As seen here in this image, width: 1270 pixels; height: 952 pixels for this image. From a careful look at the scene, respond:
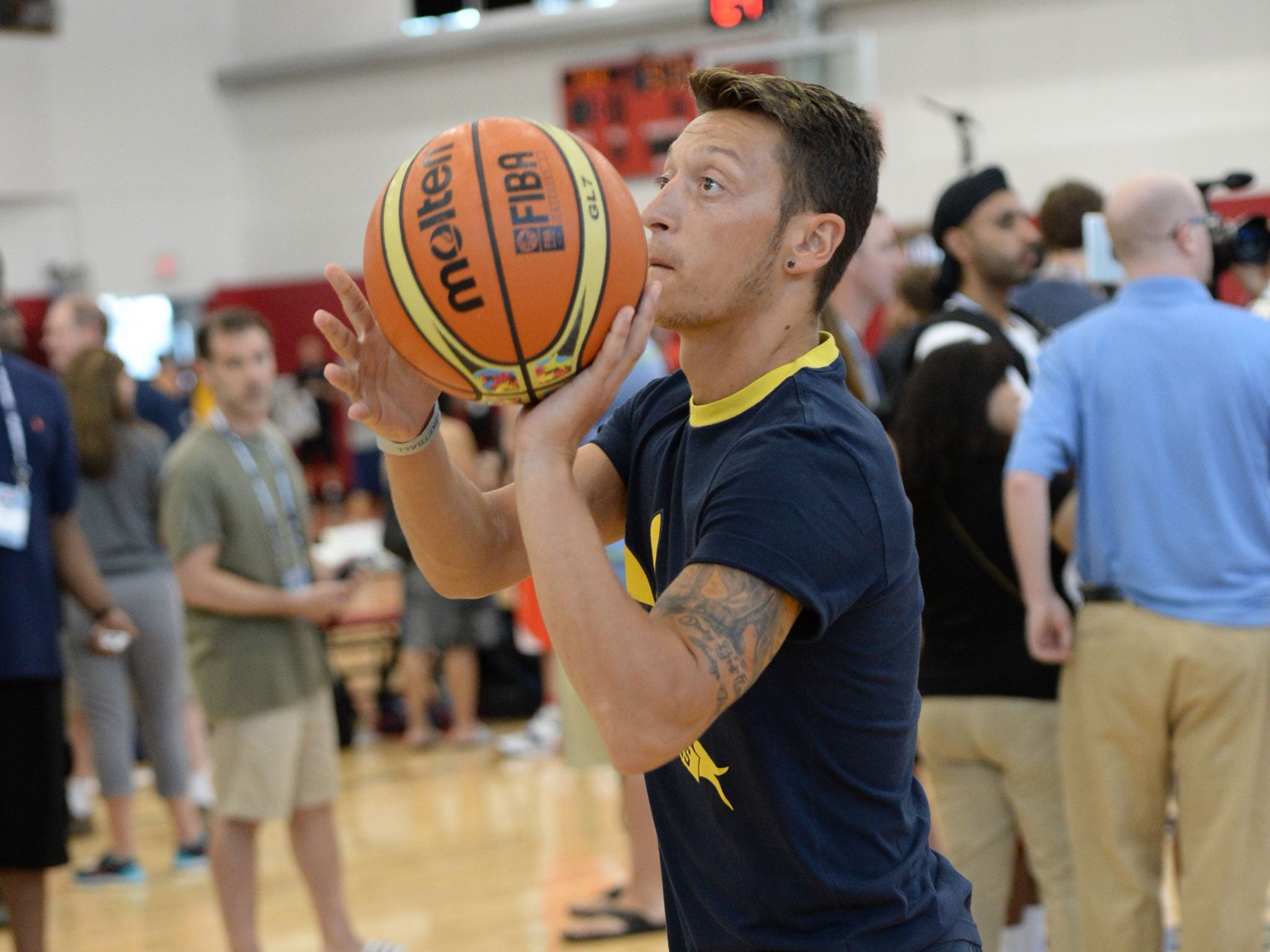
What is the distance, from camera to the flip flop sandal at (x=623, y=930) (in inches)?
170

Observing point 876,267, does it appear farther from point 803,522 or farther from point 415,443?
point 803,522

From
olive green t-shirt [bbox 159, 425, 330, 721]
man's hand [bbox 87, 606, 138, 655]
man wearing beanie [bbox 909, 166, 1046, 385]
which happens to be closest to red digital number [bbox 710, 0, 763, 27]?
man wearing beanie [bbox 909, 166, 1046, 385]

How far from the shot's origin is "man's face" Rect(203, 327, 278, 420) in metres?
4.00

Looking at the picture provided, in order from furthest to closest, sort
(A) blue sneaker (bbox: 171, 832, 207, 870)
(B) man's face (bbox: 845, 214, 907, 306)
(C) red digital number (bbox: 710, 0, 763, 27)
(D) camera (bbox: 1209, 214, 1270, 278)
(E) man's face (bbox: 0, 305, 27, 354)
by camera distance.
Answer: (C) red digital number (bbox: 710, 0, 763, 27)
(A) blue sneaker (bbox: 171, 832, 207, 870)
(E) man's face (bbox: 0, 305, 27, 354)
(B) man's face (bbox: 845, 214, 907, 306)
(D) camera (bbox: 1209, 214, 1270, 278)

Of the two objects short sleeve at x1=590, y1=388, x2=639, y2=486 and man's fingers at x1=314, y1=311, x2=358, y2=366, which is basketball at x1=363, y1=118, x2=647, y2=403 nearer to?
man's fingers at x1=314, y1=311, x2=358, y2=366

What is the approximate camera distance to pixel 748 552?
144 cm

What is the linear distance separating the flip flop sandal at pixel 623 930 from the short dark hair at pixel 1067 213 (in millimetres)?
2622

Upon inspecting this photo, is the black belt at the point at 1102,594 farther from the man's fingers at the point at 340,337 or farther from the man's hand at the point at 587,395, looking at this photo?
the man's fingers at the point at 340,337

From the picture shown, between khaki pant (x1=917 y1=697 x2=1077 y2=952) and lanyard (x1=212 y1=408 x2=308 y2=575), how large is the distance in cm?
196

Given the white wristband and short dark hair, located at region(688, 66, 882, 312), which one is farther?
the white wristband

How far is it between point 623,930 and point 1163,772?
1.94m

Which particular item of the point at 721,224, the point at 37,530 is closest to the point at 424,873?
the point at 37,530

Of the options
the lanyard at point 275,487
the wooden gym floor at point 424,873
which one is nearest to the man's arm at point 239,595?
the lanyard at point 275,487

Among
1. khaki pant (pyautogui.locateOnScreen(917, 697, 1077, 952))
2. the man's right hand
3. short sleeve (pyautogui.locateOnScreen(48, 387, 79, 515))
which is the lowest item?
khaki pant (pyautogui.locateOnScreen(917, 697, 1077, 952))
